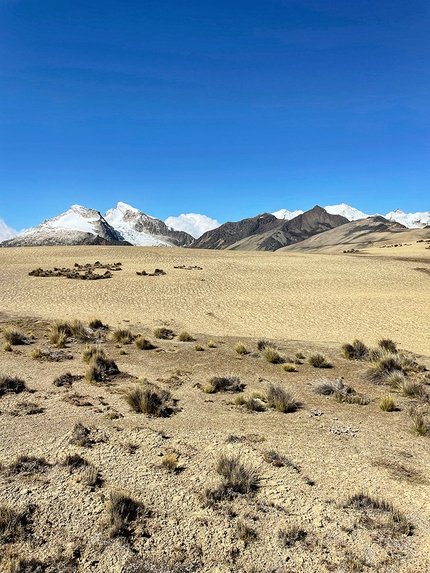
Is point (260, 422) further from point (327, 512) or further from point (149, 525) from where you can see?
point (149, 525)

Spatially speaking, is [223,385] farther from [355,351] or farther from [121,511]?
[355,351]

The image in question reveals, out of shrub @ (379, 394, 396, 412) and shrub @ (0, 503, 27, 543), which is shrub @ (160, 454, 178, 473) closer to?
shrub @ (0, 503, 27, 543)

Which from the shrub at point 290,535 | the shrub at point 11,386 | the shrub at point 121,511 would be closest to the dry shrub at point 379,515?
the shrub at point 290,535

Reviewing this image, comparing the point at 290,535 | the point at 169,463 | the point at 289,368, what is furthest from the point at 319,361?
the point at 290,535

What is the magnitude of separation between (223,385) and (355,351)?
561cm

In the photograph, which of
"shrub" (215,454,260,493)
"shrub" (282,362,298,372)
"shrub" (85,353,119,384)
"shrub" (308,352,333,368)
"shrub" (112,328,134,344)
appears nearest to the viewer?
"shrub" (215,454,260,493)

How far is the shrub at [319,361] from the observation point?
457 inches

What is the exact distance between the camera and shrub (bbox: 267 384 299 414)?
7992 millimetres

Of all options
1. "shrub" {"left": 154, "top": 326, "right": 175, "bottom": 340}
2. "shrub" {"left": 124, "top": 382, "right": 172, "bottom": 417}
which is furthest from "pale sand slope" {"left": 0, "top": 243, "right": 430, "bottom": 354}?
"shrub" {"left": 124, "top": 382, "right": 172, "bottom": 417}

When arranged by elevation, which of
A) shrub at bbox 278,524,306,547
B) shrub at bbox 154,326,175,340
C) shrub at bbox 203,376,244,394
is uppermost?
shrub at bbox 154,326,175,340

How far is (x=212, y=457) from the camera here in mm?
5973

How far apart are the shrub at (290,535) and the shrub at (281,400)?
3571mm

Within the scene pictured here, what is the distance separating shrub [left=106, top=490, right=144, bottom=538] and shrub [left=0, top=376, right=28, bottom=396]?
4.82 meters

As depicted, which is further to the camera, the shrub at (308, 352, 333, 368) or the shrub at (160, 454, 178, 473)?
the shrub at (308, 352, 333, 368)
